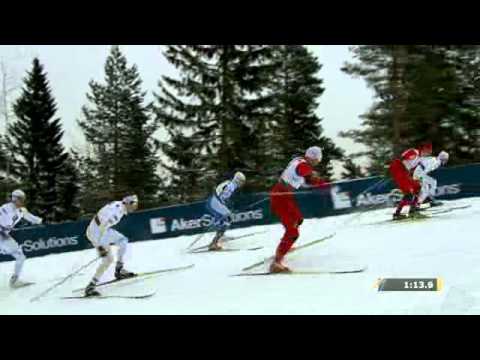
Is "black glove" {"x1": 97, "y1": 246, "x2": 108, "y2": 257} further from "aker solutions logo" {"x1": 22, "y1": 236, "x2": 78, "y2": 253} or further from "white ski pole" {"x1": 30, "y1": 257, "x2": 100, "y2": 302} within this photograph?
"aker solutions logo" {"x1": 22, "y1": 236, "x2": 78, "y2": 253}

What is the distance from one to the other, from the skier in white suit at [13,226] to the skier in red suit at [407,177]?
431 centimetres

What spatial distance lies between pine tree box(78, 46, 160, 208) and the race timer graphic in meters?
3.60

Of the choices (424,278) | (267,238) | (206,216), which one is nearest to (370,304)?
(424,278)

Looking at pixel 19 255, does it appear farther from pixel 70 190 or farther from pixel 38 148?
pixel 38 148

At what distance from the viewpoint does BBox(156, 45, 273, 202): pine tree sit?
8.11 meters

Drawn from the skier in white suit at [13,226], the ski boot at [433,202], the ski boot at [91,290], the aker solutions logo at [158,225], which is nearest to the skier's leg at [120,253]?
the ski boot at [91,290]

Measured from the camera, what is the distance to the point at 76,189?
8.48 m

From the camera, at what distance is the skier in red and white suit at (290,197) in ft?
20.8

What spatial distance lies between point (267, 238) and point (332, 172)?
43.2 inches

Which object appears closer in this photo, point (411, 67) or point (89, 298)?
point (89, 298)

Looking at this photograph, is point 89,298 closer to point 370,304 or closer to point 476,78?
point 370,304

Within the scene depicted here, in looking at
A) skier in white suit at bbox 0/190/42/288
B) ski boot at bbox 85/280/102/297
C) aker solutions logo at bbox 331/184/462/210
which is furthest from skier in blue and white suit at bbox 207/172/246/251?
skier in white suit at bbox 0/190/42/288

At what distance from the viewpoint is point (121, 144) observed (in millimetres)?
8711

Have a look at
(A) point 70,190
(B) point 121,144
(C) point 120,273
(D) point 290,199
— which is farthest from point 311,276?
(A) point 70,190
